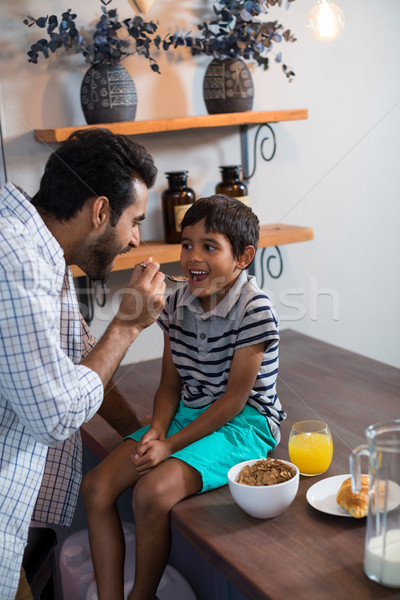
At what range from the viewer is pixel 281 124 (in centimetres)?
226

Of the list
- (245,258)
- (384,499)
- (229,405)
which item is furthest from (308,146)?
(384,499)

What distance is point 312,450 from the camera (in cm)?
126

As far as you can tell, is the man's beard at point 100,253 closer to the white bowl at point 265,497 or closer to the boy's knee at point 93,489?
the boy's knee at point 93,489

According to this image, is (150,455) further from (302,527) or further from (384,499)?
(384,499)

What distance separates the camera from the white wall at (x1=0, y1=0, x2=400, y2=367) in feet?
6.20

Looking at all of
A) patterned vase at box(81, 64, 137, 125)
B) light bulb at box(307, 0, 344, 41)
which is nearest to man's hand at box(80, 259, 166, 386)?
patterned vase at box(81, 64, 137, 125)

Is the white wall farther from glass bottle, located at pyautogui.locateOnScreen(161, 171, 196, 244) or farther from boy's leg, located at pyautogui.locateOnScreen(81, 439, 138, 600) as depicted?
boy's leg, located at pyautogui.locateOnScreen(81, 439, 138, 600)

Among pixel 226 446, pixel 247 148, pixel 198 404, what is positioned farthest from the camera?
pixel 247 148

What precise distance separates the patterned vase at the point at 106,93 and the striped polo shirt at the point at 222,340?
0.59 meters

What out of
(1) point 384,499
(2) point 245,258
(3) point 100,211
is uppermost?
(3) point 100,211

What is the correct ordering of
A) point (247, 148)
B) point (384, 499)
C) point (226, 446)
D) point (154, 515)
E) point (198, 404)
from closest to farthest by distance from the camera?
point (384, 499) < point (154, 515) < point (226, 446) < point (198, 404) < point (247, 148)

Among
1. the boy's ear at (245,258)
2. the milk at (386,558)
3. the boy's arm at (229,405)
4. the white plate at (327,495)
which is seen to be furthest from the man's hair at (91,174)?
the milk at (386,558)

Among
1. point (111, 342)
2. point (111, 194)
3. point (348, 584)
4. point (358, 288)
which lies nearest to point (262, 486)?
point (348, 584)

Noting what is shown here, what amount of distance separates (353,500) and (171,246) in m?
1.05
